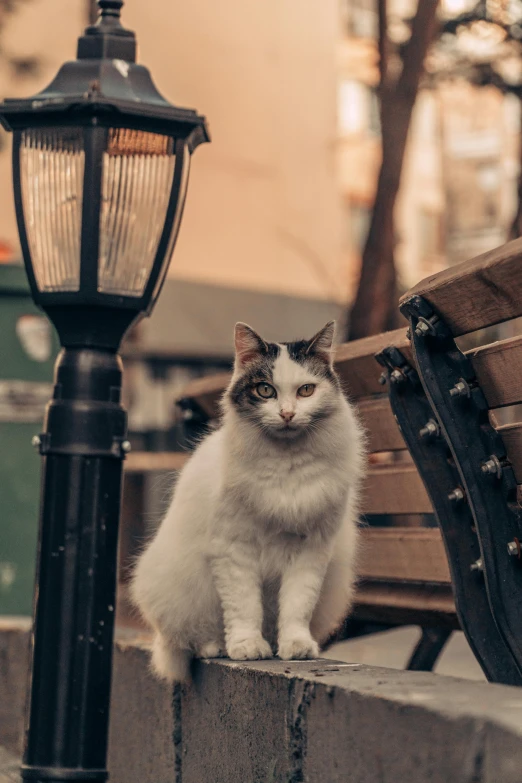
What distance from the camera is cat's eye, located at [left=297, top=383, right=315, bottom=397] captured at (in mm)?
3418

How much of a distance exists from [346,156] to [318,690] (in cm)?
2554

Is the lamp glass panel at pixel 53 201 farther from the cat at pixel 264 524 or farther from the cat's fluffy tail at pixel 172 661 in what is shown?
the cat's fluffy tail at pixel 172 661

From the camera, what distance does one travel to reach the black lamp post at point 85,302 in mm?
3428

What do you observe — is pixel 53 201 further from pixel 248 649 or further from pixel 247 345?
pixel 248 649

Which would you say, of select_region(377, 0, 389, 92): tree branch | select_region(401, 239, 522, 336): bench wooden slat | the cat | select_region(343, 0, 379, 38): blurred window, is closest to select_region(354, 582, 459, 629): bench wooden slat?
the cat

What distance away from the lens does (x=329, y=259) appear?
824 inches

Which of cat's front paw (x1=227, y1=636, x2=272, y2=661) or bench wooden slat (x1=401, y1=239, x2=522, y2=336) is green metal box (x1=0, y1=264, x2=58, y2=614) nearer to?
cat's front paw (x1=227, y1=636, x2=272, y2=661)

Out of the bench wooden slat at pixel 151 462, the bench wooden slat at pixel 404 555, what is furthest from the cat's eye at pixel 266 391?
the bench wooden slat at pixel 151 462

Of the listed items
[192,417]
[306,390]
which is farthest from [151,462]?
[306,390]

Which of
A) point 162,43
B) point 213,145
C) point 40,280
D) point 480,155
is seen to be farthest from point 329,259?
point 40,280

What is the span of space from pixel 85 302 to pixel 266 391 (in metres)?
0.65

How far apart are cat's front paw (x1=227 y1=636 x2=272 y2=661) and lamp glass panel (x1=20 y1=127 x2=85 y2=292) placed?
1213 millimetres

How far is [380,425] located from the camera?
3.67 m

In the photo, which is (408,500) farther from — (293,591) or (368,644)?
(368,644)
